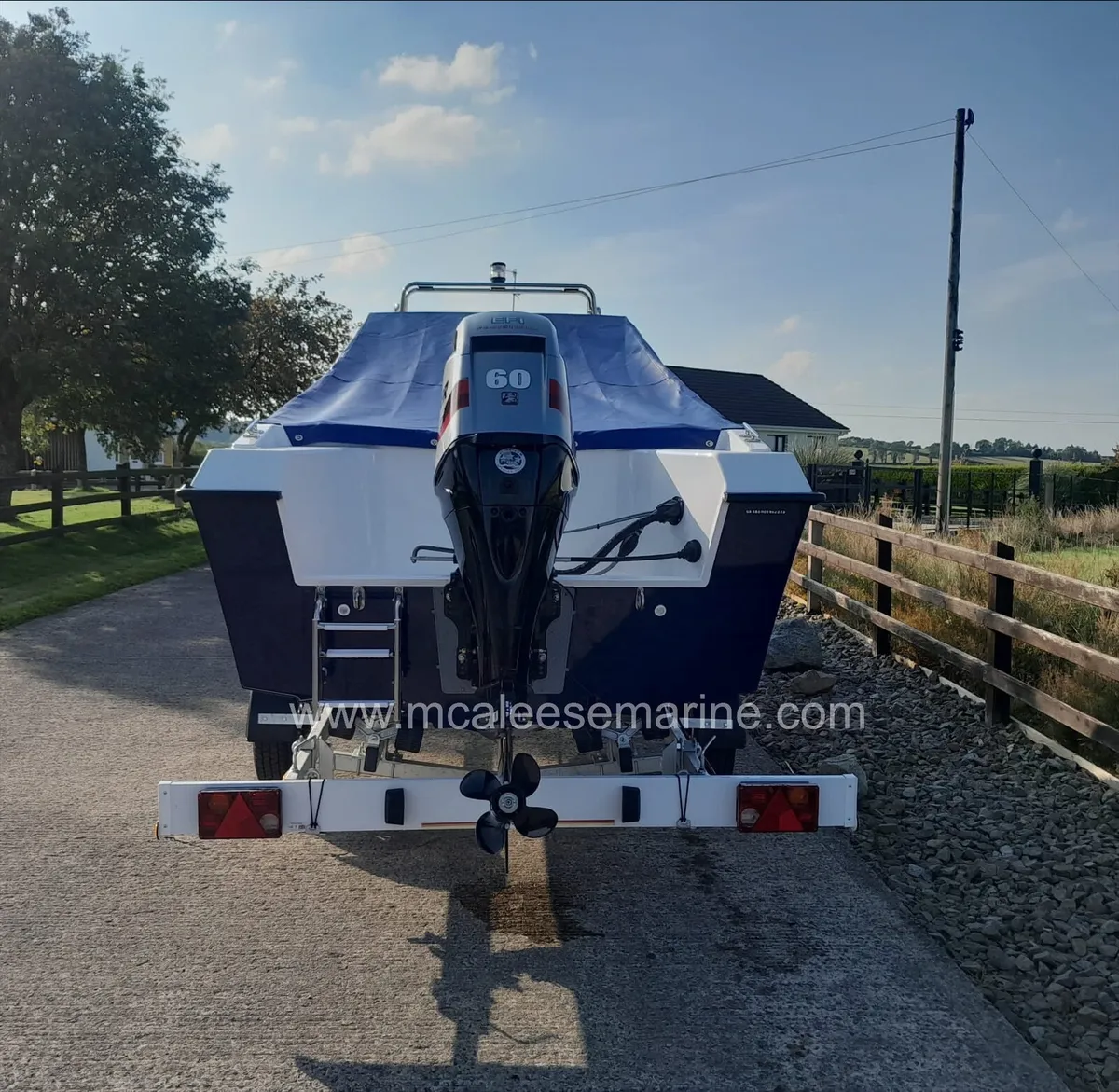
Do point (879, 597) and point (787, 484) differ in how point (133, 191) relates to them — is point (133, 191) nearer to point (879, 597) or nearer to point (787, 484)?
point (879, 597)

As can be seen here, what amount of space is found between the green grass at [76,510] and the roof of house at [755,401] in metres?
23.1

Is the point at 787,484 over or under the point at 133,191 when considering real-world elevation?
under

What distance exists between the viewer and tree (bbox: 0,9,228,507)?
644 inches

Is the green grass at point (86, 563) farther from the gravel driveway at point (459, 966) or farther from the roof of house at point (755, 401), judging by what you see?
the roof of house at point (755, 401)

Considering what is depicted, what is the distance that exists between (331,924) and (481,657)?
139 centimetres

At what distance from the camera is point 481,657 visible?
3.36 metres

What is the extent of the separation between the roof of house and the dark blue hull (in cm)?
3720

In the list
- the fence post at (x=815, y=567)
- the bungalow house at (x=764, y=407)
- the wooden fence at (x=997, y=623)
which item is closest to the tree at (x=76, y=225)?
the fence post at (x=815, y=567)

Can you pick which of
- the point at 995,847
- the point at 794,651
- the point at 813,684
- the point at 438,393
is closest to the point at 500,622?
the point at 438,393

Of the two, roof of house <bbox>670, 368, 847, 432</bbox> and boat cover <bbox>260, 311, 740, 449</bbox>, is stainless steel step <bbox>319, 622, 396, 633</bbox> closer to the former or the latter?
boat cover <bbox>260, 311, 740, 449</bbox>

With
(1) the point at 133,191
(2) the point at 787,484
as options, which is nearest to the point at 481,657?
(2) the point at 787,484

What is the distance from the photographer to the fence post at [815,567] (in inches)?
403

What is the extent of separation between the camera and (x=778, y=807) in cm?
352

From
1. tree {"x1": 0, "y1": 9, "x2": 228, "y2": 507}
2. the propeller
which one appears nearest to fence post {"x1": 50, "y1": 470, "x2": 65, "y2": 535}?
tree {"x1": 0, "y1": 9, "x2": 228, "y2": 507}
